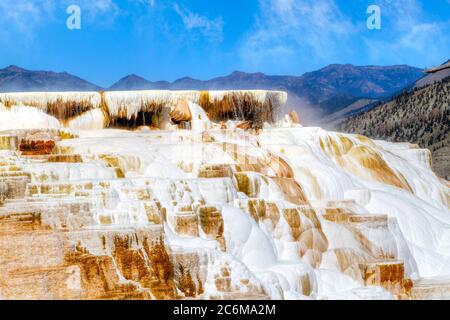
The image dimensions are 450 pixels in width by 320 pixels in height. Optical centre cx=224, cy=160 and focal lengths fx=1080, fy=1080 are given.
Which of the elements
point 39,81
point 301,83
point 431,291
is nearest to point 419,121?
point 39,81

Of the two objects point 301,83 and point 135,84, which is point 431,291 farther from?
point 301,83

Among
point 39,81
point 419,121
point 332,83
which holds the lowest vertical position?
point 419,121

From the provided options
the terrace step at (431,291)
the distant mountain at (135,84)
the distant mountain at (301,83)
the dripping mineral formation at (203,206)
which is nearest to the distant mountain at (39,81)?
the distant mountain at (301,83)

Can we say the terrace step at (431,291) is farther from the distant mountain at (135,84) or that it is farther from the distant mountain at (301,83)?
the distant mountain at (135,84)

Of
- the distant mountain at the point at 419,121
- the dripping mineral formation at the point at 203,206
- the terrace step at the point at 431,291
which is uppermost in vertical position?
the distant mountain at the point at 419,121

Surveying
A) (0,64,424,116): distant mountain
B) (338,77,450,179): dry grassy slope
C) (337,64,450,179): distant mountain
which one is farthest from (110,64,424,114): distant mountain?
(338,77,450,179): dry grassy slope
